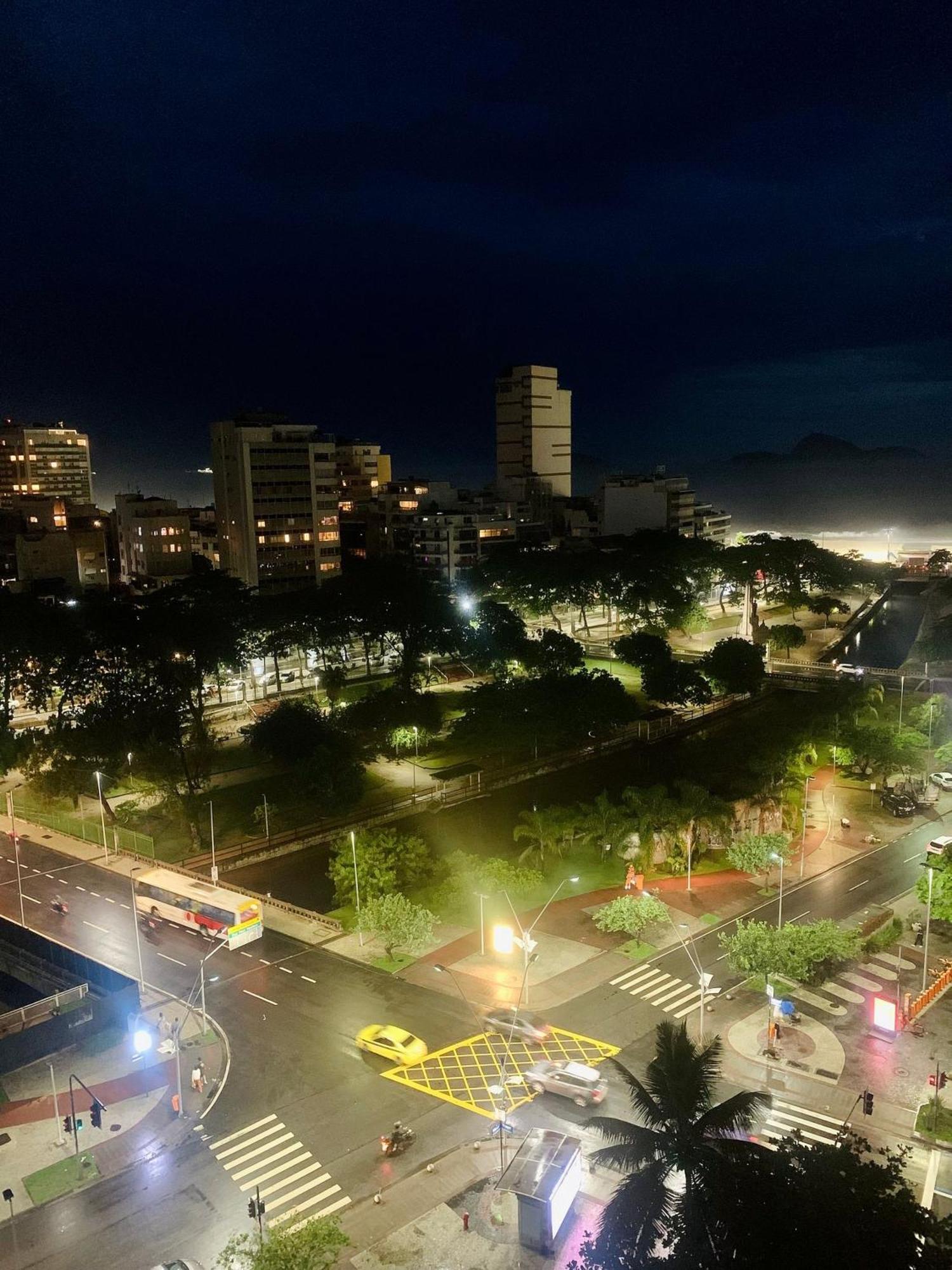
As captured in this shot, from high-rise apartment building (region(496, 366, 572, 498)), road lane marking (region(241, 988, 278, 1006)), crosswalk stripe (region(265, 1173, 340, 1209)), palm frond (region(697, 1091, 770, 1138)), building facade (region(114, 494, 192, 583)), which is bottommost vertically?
road lane marking (region(241, 988, 278, 1006))

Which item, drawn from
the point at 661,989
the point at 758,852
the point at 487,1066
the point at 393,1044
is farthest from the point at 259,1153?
the point at 758,852

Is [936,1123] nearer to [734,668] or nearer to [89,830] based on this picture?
[89,830]

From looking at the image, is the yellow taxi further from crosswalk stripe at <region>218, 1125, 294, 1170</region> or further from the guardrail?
the guardrail

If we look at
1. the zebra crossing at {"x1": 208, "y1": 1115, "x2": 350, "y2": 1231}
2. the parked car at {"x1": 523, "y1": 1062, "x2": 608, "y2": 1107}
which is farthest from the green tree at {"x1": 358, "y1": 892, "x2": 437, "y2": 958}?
the zebra crossing at {"x1": 208, "y1": 1115, "x2": 350, "y2": 1231}

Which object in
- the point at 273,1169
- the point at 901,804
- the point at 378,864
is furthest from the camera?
the point at 901,804

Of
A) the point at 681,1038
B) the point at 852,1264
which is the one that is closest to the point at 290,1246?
the point at 681,1038

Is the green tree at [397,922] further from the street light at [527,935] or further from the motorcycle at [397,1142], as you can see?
the motorcycle at [397,1142]

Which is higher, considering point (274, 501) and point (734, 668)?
point (274, 501)
